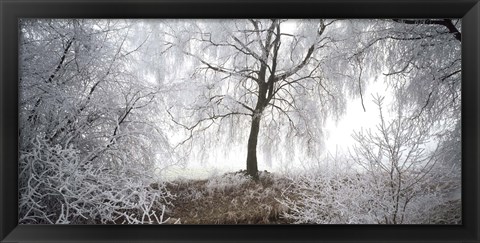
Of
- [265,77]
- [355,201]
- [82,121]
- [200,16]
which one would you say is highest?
[200,16]

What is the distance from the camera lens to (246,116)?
168 cm

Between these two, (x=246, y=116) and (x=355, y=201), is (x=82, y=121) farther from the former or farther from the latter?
(x=355, y=201)

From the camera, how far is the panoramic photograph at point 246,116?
5.45ft

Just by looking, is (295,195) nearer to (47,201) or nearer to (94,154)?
(94,154)

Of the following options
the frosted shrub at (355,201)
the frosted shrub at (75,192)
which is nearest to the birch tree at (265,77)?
the frosted shrub at (355,201)

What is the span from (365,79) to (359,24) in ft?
0.84

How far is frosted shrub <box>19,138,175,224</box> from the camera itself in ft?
5.39

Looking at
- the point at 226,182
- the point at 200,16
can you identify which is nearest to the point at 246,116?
the point at 226,182

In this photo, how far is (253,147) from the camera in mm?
1679

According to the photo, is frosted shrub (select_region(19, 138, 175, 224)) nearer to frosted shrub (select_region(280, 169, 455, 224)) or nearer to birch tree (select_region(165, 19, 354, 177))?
birch tree (select_region(165, 19, 354, 177))

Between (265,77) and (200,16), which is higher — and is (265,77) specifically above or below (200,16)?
below

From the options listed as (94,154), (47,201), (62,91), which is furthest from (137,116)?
(47,201)

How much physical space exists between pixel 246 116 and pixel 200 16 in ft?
1.64

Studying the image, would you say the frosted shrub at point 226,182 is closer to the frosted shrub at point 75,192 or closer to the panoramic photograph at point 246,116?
the panoramic photograph at point 246,116
